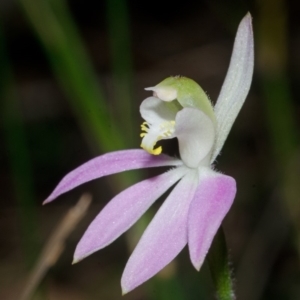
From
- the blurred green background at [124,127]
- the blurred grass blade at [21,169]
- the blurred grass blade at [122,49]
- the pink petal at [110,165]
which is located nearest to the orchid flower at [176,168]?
the pink petal at [110,165]

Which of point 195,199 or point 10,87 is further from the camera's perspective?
point 10,87

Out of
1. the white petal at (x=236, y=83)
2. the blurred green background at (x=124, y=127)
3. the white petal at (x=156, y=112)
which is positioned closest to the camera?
the white petal at (x=236, y=83)

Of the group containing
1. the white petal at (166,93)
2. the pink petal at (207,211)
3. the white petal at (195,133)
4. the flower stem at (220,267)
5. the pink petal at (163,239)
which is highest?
the white petal at (166,93)

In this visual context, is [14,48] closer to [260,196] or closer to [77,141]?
[77,141]

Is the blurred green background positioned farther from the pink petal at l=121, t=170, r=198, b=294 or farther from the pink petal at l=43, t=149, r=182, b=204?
the pink petal at l=121, t=170, r=198, b=294

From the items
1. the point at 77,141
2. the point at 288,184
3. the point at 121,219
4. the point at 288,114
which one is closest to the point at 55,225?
the point at 77,141

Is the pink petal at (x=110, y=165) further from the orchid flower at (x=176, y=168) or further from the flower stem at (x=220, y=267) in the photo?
the flower stem at (x=220, y=267)
